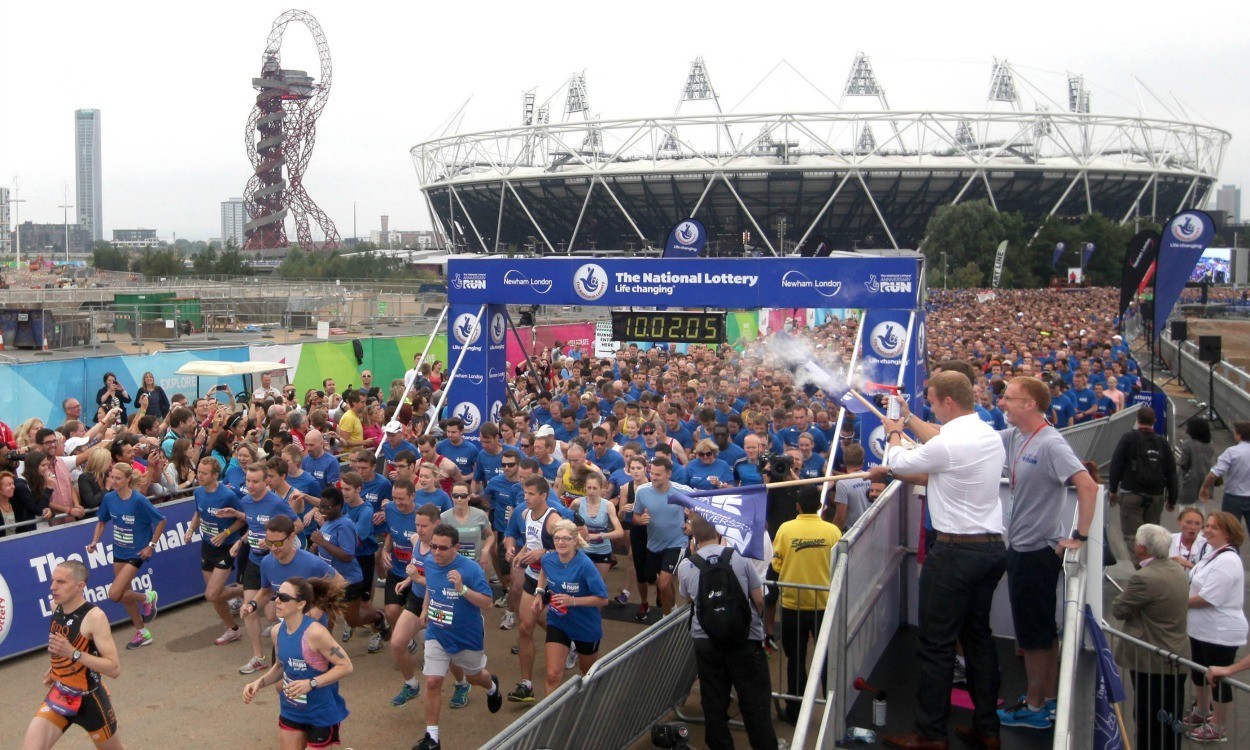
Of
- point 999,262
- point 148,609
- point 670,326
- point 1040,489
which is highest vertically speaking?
point 999,262

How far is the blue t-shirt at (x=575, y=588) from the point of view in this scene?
6348mm

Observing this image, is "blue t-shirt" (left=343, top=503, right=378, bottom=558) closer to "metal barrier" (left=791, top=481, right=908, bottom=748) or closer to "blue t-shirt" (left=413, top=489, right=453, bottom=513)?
"blue t-shirt" (left=413, top=489, right=453, bottom=513)

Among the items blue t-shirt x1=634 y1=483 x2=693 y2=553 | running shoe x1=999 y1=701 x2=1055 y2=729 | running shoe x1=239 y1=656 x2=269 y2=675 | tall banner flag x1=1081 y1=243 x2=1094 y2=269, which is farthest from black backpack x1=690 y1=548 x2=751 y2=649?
tall banner flag x1=1081 y1=243 x2=1094 y2=269

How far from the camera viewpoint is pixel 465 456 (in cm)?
964

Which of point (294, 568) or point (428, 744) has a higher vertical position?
point (294, 568)

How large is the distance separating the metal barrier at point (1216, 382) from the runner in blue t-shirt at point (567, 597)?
14.1m

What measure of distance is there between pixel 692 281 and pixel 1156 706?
7.95 metres

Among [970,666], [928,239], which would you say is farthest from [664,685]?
[928,239]

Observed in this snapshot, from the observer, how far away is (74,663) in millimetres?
5406

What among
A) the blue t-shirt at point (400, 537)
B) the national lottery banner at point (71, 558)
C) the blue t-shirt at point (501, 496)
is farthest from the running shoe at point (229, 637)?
the blue t-shirt at point (501, 496)

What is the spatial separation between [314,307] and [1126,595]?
92.8 ft

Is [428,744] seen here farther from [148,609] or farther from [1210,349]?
[1210,349]

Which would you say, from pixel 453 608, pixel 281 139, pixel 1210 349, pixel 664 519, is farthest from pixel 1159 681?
pixel 281 139

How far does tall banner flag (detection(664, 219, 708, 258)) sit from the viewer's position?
51.6 ft
